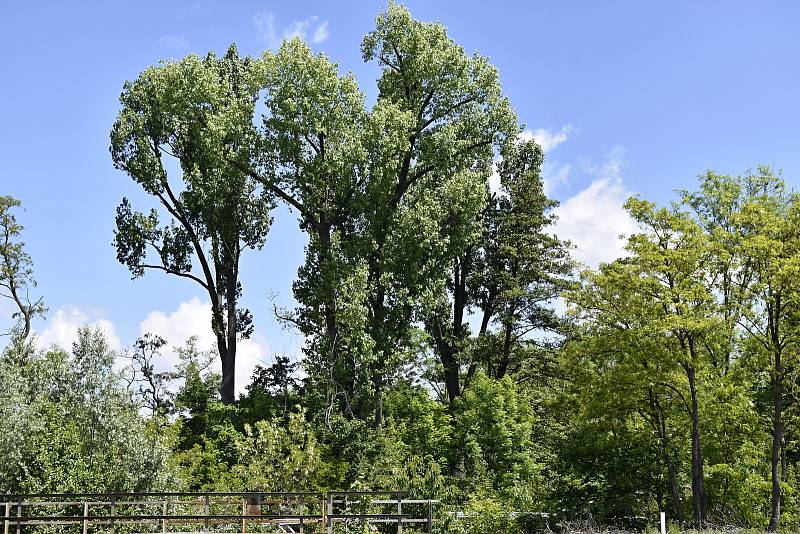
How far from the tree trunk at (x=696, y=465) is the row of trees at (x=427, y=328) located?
0.46ft

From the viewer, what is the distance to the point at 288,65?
34156 millimetres

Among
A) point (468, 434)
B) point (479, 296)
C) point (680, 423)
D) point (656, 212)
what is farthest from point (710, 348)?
point (479, 296)

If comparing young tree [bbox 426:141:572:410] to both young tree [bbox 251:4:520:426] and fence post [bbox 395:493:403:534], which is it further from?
fence post [bbox 395:493:403:534]

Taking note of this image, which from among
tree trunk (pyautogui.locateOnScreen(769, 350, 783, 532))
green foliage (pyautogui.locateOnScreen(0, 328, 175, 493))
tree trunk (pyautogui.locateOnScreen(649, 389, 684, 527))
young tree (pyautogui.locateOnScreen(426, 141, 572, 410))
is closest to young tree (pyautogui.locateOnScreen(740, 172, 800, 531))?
tree trunk (pyautogui.locateOnScreen(769, 350, 783, 532))

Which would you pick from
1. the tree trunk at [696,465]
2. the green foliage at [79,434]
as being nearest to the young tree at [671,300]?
the tree trunk at [696,465]

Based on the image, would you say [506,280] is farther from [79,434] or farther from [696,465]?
[79,434]

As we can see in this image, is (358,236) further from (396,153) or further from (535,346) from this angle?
(535,346)

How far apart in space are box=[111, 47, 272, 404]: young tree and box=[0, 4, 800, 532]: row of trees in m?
0.10

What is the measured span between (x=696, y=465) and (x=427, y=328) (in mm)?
14543

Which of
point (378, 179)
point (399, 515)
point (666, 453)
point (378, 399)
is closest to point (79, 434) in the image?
point (399, 515)

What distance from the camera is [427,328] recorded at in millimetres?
38000

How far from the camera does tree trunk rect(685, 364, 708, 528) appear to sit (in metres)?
26.1

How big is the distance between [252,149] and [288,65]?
12.6 ft

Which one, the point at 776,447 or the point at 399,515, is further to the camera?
the point at 776,447
